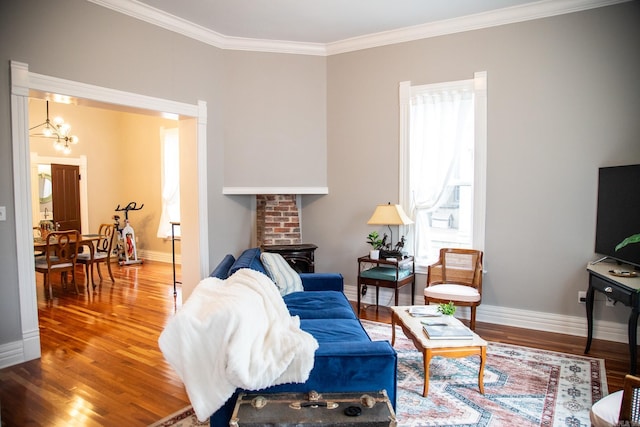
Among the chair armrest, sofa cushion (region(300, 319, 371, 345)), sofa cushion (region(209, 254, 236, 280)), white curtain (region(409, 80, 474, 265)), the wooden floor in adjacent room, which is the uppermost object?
white curtain (region(409, 80, 474, 265))

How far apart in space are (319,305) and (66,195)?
6.85m

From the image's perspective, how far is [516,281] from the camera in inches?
169

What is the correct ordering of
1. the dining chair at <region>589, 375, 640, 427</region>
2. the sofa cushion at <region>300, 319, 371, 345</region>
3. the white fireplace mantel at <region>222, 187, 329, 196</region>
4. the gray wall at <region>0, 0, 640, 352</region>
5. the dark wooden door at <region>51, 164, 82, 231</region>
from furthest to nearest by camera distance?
the dark wooden door at <region>51, 164, 82, 231</region> → the white fireplace mantel at <region>222, 187, 329, 196</region> → the gray wall at <region>0, 0, 640, 352</region> → the sofa cushion at <region>300, 319, 371, 345</region> → the dining chair at <region>589, 375, 640, 427</region>

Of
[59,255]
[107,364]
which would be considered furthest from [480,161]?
[59,255]

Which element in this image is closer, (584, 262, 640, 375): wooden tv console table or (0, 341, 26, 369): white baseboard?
(584, 262, 640, 375): wooden tv console table

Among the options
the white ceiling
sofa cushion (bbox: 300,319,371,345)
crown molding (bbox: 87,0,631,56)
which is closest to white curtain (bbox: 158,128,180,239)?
crown molding (bbox: 87,0,631,56)

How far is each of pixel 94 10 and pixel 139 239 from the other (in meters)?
5.75

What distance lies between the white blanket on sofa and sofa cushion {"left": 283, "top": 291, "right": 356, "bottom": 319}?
113cm

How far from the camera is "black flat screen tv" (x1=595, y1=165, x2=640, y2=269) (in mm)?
3385

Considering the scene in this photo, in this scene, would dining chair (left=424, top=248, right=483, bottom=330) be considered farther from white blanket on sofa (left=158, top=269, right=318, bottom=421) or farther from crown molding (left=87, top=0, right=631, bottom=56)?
crown molding (left=87, top=0, right=631, bottom=56)

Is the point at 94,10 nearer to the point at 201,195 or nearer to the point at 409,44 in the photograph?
the point at 201,195

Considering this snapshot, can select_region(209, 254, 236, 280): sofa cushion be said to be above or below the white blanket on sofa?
above

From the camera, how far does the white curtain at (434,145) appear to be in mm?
4492

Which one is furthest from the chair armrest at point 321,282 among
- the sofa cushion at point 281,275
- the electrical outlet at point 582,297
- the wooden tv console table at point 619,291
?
the electrical outlet at point 582,297
